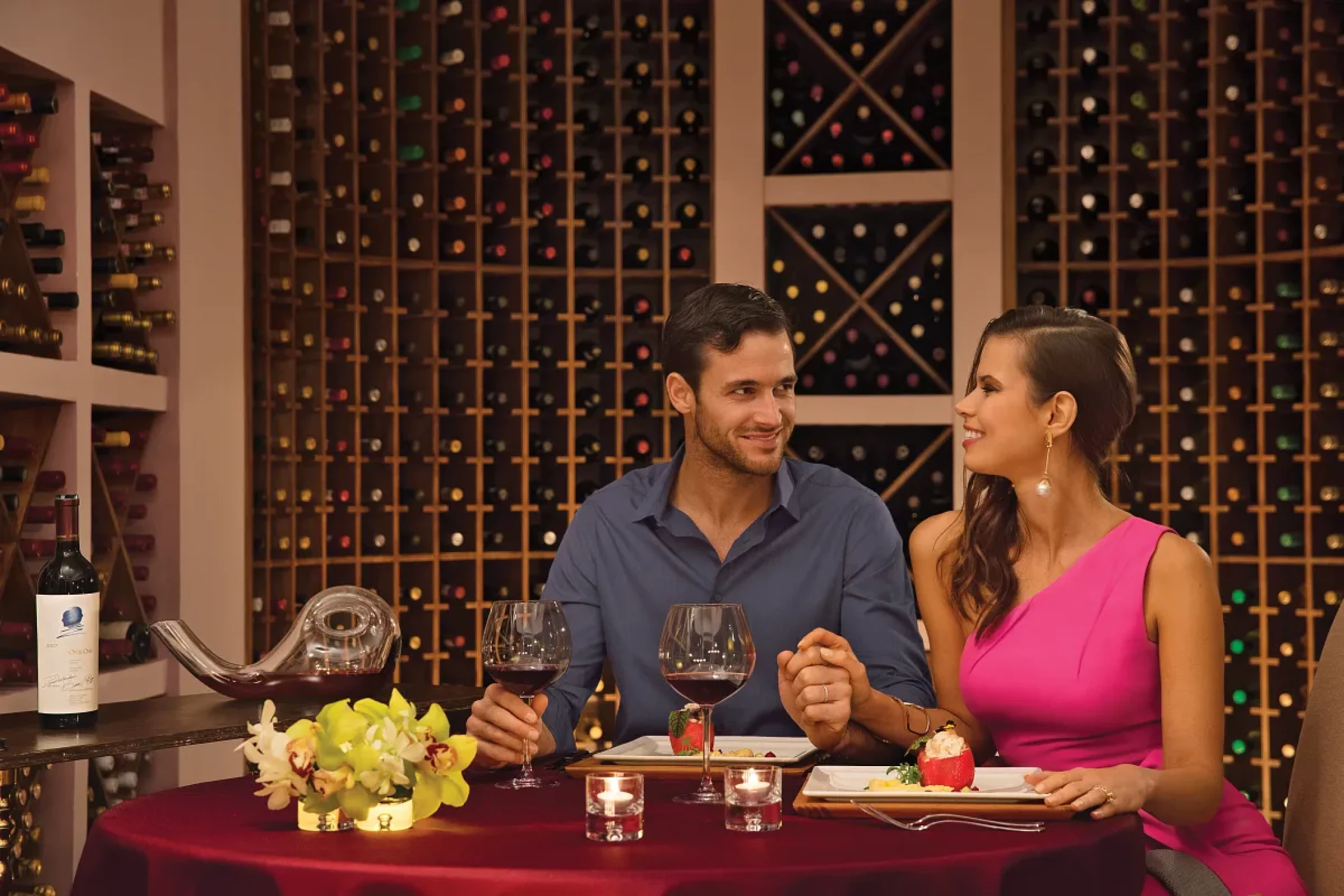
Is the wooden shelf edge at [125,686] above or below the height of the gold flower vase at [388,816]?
below

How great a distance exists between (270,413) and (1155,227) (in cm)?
297

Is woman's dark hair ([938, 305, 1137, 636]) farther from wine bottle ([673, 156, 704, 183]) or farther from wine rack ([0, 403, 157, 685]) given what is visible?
wine bottle ([673, 156, 704, 183])

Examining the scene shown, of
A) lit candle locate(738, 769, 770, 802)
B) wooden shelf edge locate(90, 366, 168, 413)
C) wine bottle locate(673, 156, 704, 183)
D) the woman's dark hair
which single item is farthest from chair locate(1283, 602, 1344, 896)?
wine bottle locate(673, 156, 704, 183)

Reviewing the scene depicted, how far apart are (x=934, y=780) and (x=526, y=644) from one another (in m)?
0.48

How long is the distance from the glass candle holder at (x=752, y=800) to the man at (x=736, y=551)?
0.87m

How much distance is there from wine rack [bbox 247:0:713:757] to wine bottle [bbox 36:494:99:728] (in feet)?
7.31

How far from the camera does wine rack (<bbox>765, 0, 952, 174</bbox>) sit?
191 inches

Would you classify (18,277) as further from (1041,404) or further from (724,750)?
(1041,404)

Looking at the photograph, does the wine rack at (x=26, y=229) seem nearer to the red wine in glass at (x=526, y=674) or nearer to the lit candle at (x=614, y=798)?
the red wine in glass at (x=526, y=674)

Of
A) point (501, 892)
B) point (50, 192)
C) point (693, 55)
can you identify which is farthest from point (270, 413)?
point (501, 892)

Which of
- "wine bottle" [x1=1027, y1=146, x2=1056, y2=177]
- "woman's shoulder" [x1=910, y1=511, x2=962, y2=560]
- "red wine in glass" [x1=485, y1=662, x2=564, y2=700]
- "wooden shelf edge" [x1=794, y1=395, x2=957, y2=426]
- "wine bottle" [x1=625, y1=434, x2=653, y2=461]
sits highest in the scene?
"wine bottle" [x1=1027, y1=146, x2=1056, y2=177]

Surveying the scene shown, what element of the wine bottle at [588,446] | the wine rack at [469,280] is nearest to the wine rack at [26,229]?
the wine rack at [469,280]

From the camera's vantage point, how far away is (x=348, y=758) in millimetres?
1401

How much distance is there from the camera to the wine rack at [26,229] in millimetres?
3213
